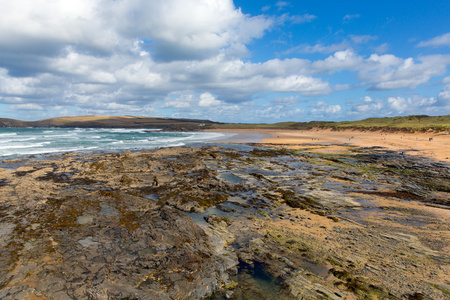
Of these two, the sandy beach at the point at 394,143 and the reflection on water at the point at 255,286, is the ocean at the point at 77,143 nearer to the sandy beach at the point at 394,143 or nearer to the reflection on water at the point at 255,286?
the sandy beach at the point at 394,143

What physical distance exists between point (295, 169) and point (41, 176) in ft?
63.5

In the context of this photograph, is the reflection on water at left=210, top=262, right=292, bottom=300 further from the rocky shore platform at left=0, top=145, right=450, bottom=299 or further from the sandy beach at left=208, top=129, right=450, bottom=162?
the sandy beach at left=208, top=129, right=450, bottom=162

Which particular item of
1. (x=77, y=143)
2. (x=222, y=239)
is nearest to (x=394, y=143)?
(x=222, y=239)

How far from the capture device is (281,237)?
766 centimetres

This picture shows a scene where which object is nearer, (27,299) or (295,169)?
(27,299)

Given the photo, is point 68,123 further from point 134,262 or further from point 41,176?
point 134,262

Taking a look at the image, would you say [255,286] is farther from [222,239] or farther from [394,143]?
[394,143]

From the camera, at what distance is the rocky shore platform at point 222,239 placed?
17.2 feet

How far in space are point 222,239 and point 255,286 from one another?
7.73 feet

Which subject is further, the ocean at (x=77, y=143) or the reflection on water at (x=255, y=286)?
the ocean at (x=77, y=143)

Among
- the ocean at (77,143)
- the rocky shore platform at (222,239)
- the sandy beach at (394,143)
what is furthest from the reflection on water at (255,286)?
the ocean at (77,143)

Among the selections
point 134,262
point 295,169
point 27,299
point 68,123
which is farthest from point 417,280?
point 68,123

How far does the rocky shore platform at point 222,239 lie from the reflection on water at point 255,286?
0.09 ft

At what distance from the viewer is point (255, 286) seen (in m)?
5.45
